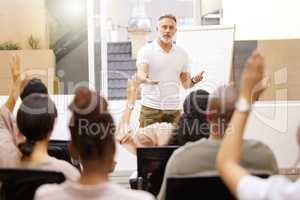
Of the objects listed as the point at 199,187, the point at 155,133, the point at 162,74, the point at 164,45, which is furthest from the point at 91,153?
the point at 164,45

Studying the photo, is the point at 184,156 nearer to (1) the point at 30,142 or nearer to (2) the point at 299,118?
(1) the point at 30,142

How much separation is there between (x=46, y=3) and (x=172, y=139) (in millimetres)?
4508

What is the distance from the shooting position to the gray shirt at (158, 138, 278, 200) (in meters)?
1.96

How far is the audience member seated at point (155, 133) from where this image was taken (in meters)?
2.72

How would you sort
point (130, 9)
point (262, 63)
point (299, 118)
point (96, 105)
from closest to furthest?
point (262, 63) < point (96, 105) < point (299, 118) < point (130, 9)

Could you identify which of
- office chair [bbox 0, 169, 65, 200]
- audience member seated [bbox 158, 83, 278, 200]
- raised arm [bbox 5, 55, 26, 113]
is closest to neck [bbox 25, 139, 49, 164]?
office chair [bbox 0, 169, 65, 200]

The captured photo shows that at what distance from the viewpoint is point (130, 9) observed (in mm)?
7969

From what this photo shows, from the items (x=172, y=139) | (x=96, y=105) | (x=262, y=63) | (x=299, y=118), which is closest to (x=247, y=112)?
(x=262, y=63)

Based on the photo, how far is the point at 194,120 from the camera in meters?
2.62

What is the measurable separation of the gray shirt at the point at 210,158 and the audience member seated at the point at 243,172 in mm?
389

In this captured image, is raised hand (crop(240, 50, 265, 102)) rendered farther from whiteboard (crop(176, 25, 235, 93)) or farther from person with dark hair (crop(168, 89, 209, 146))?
whiteboard (crop(176, 25, 235, 93))

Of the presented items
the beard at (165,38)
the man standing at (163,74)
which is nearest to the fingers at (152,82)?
the man standing at (163,74)

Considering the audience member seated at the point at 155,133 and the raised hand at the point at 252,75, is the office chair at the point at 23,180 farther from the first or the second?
the audience member seated at the point at 155,133

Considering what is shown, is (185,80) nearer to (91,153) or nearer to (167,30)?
(167,30)
